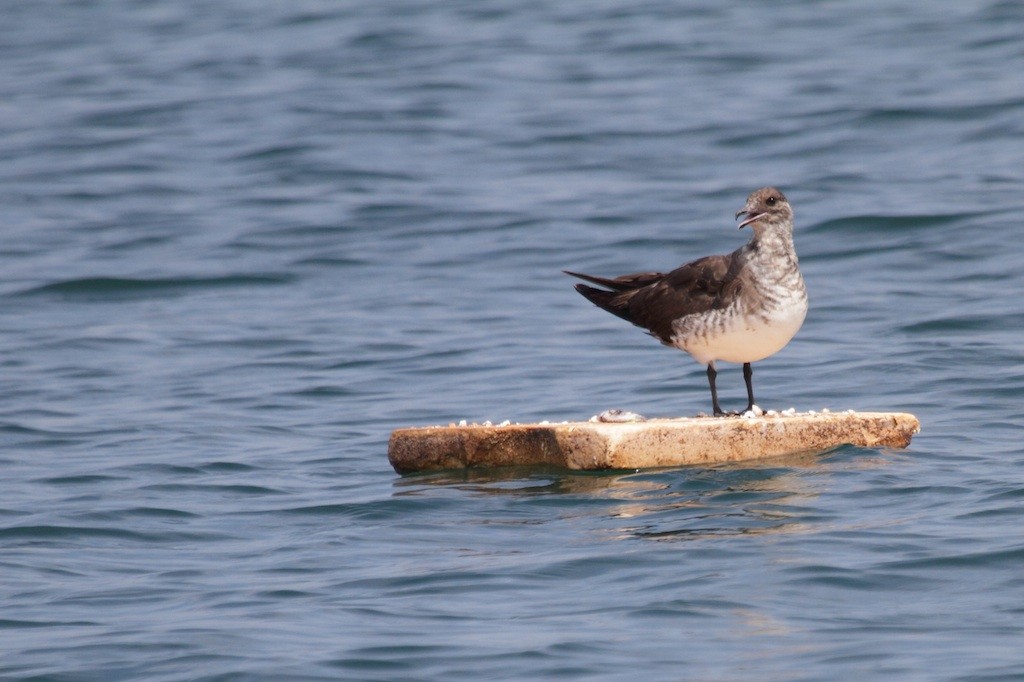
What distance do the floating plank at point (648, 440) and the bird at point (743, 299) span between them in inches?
15.9

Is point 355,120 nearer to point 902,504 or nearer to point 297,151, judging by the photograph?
point 297,151

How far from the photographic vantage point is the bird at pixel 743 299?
10.1 metres

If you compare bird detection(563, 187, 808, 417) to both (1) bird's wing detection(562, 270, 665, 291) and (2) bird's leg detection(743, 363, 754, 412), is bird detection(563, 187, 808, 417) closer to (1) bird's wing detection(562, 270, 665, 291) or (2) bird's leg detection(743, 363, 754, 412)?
(2) bird's leg detection(743, 363, 754, 412)

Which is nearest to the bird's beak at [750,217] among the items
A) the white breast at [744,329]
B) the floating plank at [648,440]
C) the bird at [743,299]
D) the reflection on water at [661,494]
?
the bird at [743,299]

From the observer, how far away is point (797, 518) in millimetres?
8984

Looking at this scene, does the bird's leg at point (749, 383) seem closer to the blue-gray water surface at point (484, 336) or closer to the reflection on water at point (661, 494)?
the reflection on water at point (661, 494)

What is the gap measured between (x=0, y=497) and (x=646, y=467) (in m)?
4.09

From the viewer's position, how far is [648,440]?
9.87 meters

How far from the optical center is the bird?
33.1 feet

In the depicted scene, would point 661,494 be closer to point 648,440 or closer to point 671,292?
point 648,440

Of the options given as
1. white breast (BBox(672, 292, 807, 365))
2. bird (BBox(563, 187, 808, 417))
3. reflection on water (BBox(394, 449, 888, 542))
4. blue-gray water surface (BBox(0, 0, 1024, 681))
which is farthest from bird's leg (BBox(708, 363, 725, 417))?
blue-gray water surface (BBox(0, 0, 1024, 681))

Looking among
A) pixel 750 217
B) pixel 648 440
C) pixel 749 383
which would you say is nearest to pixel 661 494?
pixel 648 440

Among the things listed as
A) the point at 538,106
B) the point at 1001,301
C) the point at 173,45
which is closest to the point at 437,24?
the point at 173,45

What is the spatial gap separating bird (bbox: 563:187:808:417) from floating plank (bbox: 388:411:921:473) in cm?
40
